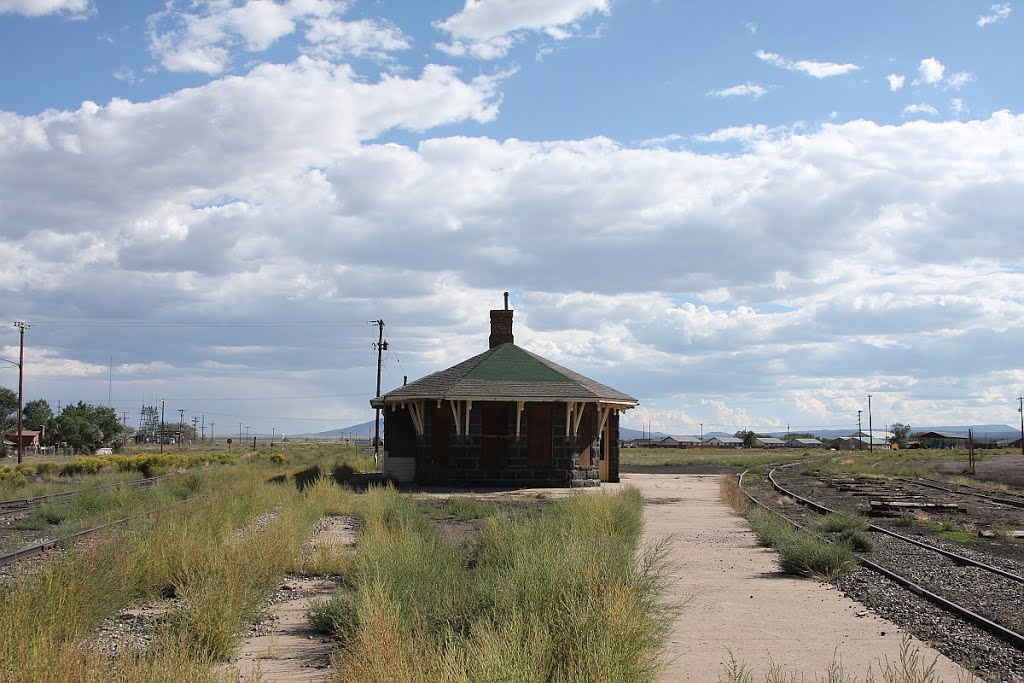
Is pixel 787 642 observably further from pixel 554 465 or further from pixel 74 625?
pixel 554 465

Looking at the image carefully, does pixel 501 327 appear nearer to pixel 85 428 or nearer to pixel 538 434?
pixel 538 434

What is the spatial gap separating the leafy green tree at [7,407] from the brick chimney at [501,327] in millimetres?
95679

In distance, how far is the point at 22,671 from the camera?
5348mm

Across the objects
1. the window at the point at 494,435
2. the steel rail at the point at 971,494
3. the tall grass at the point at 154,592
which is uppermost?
the window at the point at 494,435

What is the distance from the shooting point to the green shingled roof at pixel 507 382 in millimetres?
27797

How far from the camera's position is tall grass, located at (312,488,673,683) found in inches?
219

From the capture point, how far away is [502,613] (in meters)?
7.46

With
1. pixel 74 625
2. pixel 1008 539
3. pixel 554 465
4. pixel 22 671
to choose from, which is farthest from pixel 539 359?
pixel 22 671

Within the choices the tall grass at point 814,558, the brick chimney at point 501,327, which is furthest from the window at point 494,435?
the tall grass at point 814,558

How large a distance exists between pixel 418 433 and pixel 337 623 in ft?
68.5

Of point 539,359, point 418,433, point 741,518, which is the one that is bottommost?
point 741,518

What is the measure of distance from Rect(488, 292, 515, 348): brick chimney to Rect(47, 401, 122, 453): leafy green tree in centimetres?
6484

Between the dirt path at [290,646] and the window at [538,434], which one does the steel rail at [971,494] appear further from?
the dirt path at [290,646]

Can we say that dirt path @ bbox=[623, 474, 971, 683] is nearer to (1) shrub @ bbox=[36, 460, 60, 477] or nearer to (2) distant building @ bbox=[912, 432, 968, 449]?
(1) shrub @ bbox=[36, 460, 60, 477]
